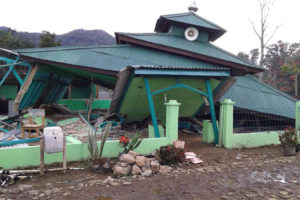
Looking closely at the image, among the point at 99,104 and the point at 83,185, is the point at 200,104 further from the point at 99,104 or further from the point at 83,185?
the point at 99,104

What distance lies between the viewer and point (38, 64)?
35.4 ft

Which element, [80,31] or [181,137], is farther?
[80,31]

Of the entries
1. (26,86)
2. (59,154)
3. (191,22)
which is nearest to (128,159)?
(59,154)

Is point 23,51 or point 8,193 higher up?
point 23,51

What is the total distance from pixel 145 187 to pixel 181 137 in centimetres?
572

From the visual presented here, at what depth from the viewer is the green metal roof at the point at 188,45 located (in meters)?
12.1

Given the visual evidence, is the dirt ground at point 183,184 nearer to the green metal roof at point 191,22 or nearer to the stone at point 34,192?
the stone at point 34,192

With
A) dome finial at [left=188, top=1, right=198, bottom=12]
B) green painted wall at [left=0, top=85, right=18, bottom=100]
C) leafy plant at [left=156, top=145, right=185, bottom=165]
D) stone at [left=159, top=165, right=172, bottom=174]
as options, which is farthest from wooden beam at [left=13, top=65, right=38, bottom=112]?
dome finial at [left=188, top=1, right=198, bottom=12]

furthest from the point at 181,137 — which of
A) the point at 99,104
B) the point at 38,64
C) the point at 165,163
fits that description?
the point at 99,104

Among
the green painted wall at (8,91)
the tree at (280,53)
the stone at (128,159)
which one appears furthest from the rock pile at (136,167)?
the tree at (280,53)

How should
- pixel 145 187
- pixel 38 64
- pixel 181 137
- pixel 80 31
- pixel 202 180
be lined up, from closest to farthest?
pixel 145 187, pixel 202 180, pixel 181 137, pixel 38 64, pixel 80 31

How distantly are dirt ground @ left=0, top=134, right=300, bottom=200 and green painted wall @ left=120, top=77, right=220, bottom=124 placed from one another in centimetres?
343

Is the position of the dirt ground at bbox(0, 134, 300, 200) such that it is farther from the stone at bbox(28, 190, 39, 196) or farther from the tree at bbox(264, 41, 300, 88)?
the tree at bbox(264, 41, 300, 88)

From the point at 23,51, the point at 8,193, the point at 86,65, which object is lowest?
the point at 8,193
